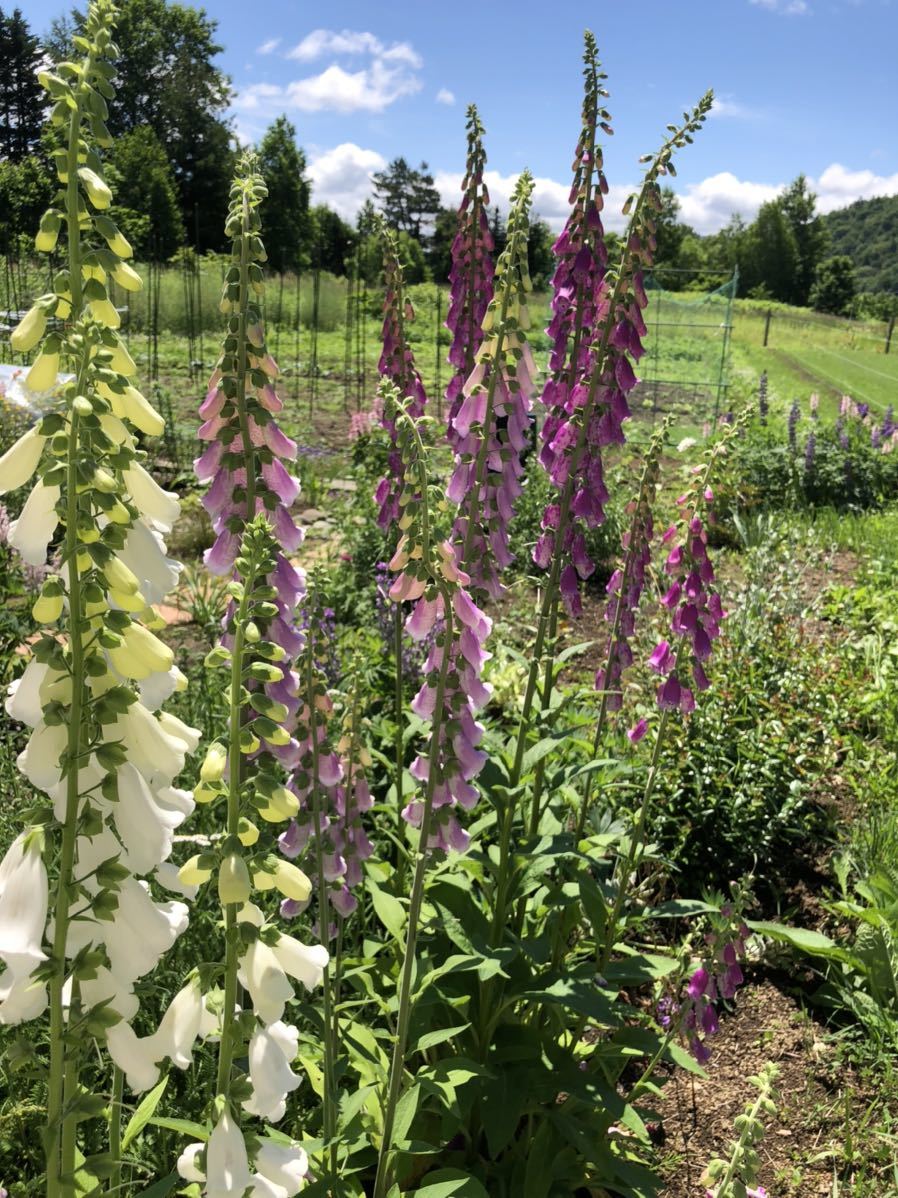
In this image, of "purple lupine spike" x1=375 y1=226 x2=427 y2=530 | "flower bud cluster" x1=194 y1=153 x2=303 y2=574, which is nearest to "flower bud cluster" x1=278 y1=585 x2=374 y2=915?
"flower bud cluster" x1=194 y1=153 x2=303 y2=574

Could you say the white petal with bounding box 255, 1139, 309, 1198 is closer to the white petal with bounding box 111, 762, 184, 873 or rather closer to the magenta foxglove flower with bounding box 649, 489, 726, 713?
the white petal with bounding box 111, 762, 184, 873

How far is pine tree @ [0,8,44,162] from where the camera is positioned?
15781mm

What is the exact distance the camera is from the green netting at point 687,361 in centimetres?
1617

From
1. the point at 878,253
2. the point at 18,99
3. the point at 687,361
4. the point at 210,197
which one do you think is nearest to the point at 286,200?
the point at 210,197

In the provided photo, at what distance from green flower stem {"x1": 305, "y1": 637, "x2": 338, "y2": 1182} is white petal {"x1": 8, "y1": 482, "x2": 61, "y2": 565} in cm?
111

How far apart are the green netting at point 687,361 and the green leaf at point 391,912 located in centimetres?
863

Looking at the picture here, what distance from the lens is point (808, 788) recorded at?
4664 mm

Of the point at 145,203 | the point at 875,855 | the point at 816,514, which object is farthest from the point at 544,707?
the point at 145,203

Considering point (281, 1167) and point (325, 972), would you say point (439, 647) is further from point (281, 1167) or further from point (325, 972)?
point (281, 1167)

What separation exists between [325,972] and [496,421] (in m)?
1.56

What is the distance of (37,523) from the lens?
46.5 inches

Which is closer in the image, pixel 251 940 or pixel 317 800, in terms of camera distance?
pixel 251 940

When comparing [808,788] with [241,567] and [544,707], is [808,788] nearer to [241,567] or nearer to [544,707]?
[544,707]

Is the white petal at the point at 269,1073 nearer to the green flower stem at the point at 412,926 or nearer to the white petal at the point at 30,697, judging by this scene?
the white petal at the point at 30,697
